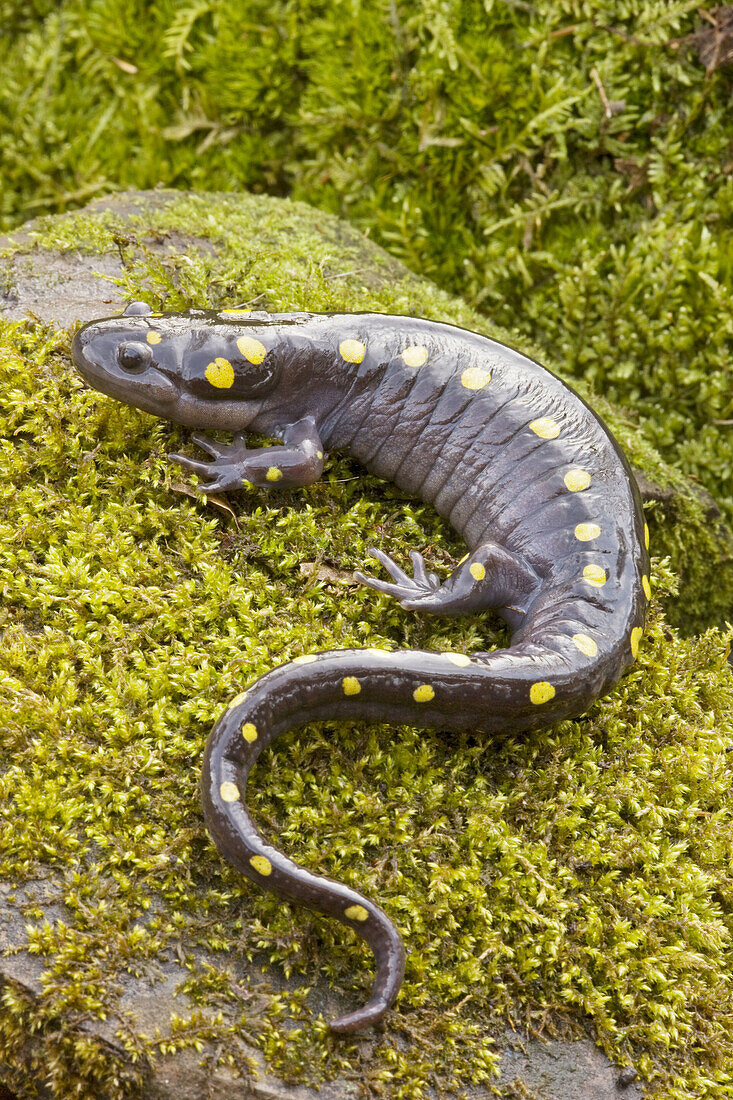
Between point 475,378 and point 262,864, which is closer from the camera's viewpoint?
point 262,864

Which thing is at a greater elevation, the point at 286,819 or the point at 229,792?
the point at 229,792

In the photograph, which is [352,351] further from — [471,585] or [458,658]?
[458,658]

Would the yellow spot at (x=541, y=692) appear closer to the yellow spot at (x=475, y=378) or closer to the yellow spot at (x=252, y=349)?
the yellow spot at (x=475, y=378)

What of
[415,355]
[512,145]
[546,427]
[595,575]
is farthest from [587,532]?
[512,145]

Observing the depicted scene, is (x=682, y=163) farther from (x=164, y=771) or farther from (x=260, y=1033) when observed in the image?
(x=260, y=1033)

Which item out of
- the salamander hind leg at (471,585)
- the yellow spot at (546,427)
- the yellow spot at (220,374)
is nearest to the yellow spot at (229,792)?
the salamander hind leg at (471,585)

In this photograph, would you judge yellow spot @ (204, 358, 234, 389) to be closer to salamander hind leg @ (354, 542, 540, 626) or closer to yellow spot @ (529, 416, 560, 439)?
salamander hind leg @ (354, 542, 540, 626)

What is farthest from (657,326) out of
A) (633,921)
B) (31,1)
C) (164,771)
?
(31,1)
